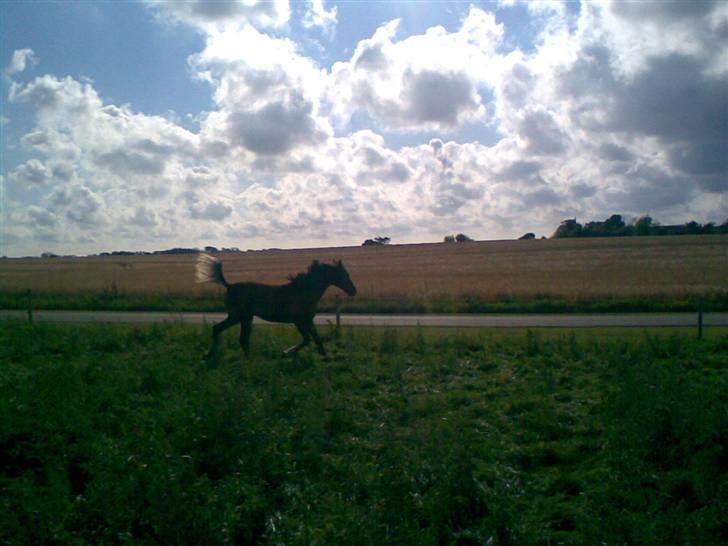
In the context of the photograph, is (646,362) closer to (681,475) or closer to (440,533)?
(681,475)

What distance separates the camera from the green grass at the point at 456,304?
3231cm

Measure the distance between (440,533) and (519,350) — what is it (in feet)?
30.6

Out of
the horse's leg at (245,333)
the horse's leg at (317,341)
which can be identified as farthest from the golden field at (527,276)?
the horse's leg at (245,333)

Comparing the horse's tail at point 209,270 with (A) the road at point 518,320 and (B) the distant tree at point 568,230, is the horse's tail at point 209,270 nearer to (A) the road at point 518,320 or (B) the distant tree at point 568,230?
(A) the road at point 518,320

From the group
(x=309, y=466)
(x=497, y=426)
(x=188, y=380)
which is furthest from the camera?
(x=188, y=380)

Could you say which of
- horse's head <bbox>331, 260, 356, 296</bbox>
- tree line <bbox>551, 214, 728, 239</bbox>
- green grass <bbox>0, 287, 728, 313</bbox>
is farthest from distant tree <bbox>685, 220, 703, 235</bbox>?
horse's head <bbox>331, 260, 356, 296</bbox>

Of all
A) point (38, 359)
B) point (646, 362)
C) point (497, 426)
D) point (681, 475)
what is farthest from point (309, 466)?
point (38, 359)

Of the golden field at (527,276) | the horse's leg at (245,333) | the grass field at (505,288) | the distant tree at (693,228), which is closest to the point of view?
the horse's leg at (245,333)

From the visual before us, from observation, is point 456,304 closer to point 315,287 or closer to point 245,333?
point 315,287

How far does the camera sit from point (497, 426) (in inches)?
354

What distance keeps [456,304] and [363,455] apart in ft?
88.4

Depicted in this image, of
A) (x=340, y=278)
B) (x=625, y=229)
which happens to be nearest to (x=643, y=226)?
(x=625, y=229)

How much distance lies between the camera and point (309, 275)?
50.1ft

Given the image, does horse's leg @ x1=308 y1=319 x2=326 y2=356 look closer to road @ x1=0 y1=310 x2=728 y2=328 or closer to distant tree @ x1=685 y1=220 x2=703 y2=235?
road @ x1=0 y1=310 x2=728 y2=328
